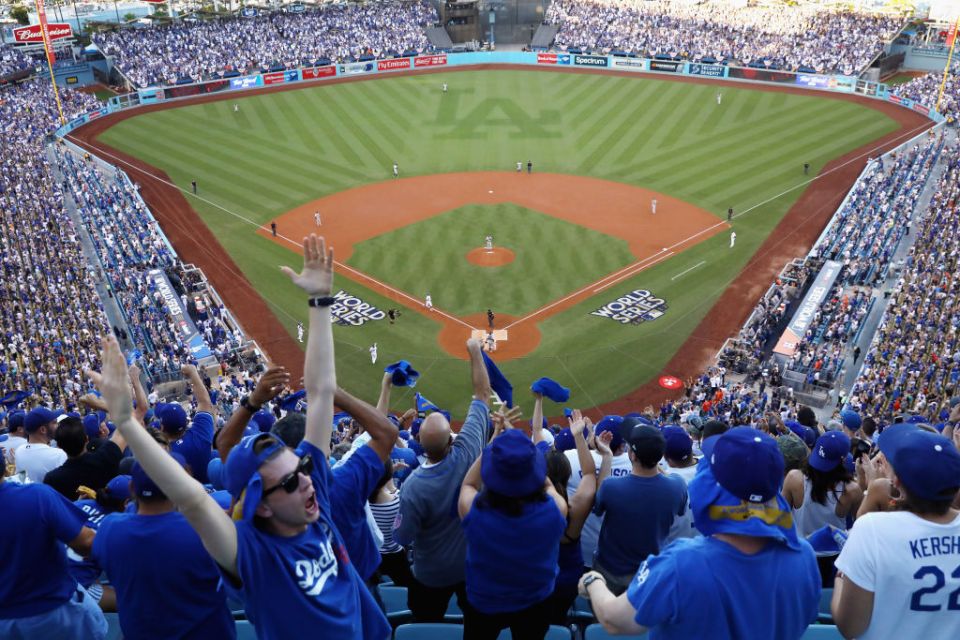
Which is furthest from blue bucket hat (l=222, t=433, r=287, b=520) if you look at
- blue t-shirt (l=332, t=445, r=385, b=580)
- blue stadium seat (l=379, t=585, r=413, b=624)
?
blue stadium seat (l=379, t=585, r=413, b=624)

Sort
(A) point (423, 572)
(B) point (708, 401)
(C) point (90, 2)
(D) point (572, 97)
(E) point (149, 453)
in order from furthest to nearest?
(C) point (90, 2) < (D) point (572, 97) < (B) point (708, 401) < (A) point (423, 572) < (E) point (149, 453)

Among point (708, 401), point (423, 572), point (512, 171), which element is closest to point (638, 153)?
point (512, 171)

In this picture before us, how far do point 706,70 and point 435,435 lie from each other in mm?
59160

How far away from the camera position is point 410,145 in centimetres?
4797

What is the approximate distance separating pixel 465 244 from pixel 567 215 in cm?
587

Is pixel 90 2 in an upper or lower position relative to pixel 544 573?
upper

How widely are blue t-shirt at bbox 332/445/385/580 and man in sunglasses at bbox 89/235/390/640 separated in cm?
59

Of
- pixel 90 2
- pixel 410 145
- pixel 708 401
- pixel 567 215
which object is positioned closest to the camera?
pixel 708 401

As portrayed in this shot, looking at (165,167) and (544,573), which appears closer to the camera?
(544,573)

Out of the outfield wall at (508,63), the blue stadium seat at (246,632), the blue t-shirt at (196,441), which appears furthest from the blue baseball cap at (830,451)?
the outfield wall at (508,63)

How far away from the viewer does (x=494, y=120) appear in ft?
172

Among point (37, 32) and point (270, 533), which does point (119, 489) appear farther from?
point (37, 32)

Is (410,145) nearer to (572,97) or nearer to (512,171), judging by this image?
(512,171)

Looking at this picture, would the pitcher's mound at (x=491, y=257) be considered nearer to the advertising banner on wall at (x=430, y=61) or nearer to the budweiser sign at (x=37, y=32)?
the advertising banner on wall at (x=430, y=61)
